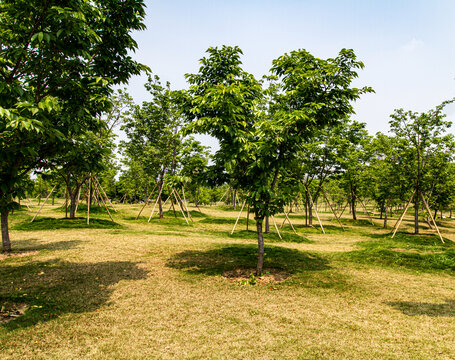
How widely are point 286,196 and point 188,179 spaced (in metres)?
3.51

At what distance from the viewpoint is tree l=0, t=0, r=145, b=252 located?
18.4 feet

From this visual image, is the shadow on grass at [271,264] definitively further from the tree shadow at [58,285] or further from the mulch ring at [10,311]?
the mulch ring at [10,311]

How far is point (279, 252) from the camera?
43.0 ft

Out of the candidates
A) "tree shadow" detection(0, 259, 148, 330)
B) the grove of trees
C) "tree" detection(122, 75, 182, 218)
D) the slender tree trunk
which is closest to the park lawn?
"tree shadow" detection(0, 259, 148, 330)

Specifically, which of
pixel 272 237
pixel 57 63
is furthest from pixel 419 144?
pixel 57 63

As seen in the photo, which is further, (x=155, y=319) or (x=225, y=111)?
(x=225, y=111)

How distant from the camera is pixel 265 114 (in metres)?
9.25

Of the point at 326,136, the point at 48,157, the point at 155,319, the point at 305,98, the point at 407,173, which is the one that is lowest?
the point at 155,319

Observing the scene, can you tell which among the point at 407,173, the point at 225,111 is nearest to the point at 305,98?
the point at 225,111

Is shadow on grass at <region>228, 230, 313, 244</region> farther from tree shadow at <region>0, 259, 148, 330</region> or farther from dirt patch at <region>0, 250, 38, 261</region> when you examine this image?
dirt patch at <region>0, 250, 38, 261</region>

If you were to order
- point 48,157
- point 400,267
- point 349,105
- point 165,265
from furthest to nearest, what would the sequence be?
point 400,267
point 165,265
point 349,105
point 48,157

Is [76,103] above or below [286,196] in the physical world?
above

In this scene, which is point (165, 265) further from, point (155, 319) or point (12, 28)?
point (12, 28)

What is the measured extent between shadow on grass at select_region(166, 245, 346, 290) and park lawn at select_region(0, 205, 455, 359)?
0.05 m
